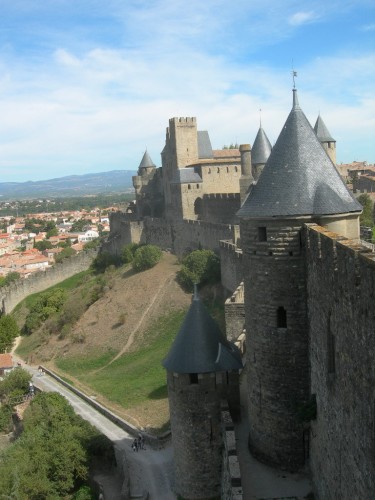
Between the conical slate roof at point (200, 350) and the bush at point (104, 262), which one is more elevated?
the conical slate roof at point (200, 350)

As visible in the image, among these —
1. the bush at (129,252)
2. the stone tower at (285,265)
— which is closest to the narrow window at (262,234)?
the stone tower at (285,265)

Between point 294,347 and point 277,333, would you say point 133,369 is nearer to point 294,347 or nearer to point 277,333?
point 277,333

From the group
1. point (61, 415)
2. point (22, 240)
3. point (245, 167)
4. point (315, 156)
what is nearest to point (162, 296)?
point (245, 167)

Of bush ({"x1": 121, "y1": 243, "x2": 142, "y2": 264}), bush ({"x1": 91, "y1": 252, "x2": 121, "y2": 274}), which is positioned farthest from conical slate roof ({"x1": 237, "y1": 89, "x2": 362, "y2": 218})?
bush ({"x1": 91, "y1": 252, "x2": 121, "y2": 274})

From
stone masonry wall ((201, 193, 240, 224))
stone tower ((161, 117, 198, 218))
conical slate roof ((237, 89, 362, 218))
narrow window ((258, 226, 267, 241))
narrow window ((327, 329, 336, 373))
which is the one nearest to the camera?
narrow window ((327, 329, 336, 373))

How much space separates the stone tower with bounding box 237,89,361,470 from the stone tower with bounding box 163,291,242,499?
1.72 metres

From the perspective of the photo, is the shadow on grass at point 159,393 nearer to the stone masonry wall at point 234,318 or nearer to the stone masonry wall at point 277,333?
the stone masonry wall at point 234,318

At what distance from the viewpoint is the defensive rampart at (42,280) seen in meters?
56.2

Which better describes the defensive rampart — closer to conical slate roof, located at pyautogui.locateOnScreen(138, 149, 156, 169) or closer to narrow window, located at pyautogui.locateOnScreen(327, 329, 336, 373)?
conical slate roof, located at pyautogui.locateOnScreen(138, 149, 156, 169)

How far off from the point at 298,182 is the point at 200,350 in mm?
5229

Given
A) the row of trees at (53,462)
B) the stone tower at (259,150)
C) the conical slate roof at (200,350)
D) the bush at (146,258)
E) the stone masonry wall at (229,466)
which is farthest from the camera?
the bush at (146,258)

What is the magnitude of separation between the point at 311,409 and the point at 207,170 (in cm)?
3564

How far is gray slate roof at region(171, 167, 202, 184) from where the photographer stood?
4509 centimetres

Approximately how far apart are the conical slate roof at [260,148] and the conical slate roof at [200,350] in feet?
70.5
